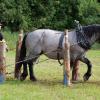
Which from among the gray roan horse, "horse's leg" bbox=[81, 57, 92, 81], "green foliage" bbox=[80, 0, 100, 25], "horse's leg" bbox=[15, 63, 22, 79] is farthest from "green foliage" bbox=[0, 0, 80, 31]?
"horse's leg" bbox=[81, 57, 92, 81]

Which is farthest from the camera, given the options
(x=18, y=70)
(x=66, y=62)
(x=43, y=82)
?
(x=18, y=70)

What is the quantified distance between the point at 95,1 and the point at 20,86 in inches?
1519

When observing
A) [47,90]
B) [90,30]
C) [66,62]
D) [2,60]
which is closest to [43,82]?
[66,62]

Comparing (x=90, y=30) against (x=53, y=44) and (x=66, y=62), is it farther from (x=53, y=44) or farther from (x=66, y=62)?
(x=66, y=62)

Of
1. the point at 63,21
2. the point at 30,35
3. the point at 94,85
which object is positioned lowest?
the point at 63,21

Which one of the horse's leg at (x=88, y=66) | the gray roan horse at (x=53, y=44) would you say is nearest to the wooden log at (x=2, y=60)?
the gray roan horse at (x=53, y=44)

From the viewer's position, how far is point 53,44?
43.2 feet

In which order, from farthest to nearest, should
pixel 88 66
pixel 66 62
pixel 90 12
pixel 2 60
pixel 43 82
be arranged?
pixel 90 12
pixel 88 66
pixel 43 82
pixel 2 60
pixel 66 62

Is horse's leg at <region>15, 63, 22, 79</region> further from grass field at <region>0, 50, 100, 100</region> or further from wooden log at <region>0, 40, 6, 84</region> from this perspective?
wooden log at <region>0, 40, 6, 84</region>

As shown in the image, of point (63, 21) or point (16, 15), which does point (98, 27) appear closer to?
point (16, 15)

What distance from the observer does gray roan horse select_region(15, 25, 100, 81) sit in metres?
13.0

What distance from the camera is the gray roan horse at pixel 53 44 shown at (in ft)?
42.7

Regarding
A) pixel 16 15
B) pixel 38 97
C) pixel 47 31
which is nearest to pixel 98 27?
pixel 47 31

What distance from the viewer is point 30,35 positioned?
533 inches
